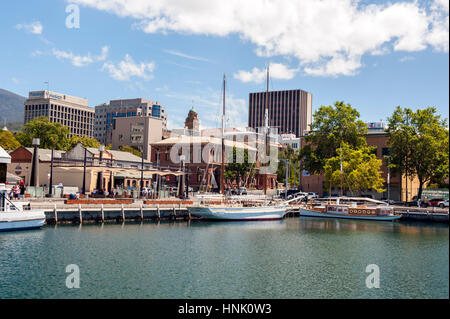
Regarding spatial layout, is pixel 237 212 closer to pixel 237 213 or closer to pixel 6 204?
pixel 237 213

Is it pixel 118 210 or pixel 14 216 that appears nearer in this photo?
pixel 14 216

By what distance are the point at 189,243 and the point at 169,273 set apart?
42.1 feet

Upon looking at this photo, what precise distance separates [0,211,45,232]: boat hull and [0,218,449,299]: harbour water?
1.07 m

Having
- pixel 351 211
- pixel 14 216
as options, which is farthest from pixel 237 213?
pixel 14 216

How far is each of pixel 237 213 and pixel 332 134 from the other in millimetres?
34618

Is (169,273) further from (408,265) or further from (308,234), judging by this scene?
(308,234)

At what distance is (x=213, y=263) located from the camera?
32.3 metres

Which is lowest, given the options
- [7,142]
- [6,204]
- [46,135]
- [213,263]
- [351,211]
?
[213,263]

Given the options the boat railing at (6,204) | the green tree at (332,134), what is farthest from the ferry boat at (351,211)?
the boat railing at (6,204)

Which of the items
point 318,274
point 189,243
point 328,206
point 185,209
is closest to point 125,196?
point 185,209

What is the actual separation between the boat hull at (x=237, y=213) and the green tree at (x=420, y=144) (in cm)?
2001

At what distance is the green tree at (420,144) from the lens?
69312mm

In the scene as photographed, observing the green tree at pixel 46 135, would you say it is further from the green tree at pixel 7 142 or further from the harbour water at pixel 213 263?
the harbour water at pixel 213 263

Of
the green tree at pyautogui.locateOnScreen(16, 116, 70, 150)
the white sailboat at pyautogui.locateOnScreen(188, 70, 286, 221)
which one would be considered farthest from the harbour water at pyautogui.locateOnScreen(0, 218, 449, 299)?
the green tree at pyautogui.locateOnScreen(16, 116, 70, 150)
